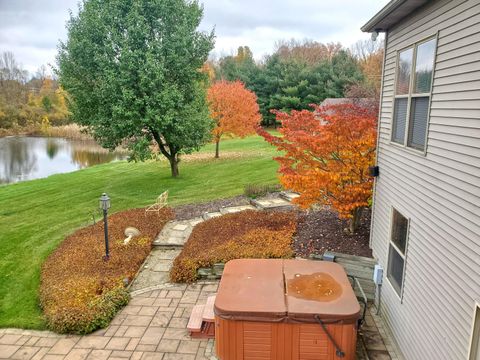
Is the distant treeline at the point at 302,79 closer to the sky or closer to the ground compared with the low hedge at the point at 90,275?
closer to the sky

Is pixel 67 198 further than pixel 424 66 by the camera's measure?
Yes

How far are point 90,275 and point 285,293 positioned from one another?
15.1ft

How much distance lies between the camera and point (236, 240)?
880 cm

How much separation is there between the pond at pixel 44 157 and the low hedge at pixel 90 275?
15.4m

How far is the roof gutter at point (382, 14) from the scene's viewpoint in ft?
15.7

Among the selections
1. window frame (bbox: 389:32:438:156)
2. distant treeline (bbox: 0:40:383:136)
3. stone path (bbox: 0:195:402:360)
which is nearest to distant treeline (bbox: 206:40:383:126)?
distant treeline (bbox: 0:40:383:136)

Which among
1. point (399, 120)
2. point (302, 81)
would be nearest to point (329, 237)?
point (399, 120)

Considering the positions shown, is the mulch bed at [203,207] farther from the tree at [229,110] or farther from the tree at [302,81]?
the tree at [302,81]

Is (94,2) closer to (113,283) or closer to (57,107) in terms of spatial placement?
(113,283)

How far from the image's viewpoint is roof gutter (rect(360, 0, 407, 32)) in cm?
477

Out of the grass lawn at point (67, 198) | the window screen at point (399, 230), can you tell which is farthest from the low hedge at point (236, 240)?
the grass lawn at point (67, 198)

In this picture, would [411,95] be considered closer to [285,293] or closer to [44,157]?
[285,293]

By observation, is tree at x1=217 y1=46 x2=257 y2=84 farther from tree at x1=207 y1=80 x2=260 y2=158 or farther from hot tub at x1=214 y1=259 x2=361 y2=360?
hot tub at x1=214 y1=259 x2=361 y2=360

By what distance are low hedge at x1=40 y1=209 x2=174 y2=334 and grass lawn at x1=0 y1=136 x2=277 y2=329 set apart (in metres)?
0.35
